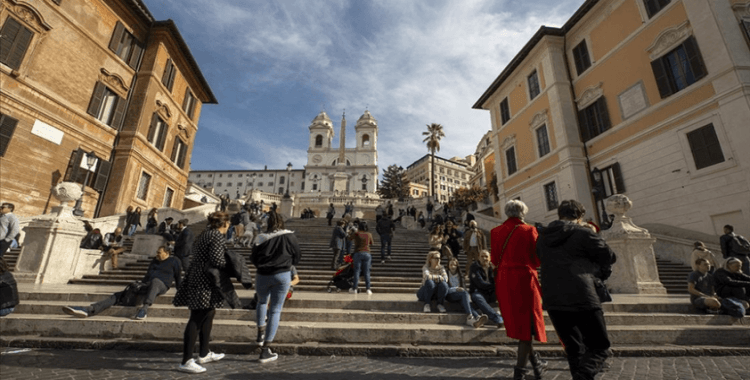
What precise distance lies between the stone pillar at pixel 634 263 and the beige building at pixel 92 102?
721 inches

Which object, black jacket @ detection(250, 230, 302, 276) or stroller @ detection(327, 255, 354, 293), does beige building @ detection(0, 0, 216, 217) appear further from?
black jacket @ detection(250, 230, 302, 276)

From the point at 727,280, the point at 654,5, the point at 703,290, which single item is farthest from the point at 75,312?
the point at 654,5

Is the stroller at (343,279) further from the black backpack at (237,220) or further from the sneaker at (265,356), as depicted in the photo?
the black backpack at (237,220)

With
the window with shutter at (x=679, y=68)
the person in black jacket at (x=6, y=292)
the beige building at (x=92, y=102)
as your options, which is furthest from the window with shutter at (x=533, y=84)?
the beige building at (x=92, y=102)

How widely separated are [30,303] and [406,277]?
25.3 feet

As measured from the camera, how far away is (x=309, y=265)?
33.4ft

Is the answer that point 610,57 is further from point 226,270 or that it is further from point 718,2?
point 226,270

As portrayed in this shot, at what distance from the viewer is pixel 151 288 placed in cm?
542

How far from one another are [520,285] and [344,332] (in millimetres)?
2663

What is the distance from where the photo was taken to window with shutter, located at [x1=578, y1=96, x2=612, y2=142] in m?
15.3

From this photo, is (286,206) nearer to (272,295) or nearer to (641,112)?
(272,295)

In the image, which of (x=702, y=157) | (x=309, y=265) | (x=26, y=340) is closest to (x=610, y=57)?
(x=702, y=157)

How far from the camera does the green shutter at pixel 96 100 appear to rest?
50.3 ft

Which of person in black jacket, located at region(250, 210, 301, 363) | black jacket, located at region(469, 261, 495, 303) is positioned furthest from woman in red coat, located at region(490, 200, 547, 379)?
person in black jacket, located at region(250, 210, 301, 363)
